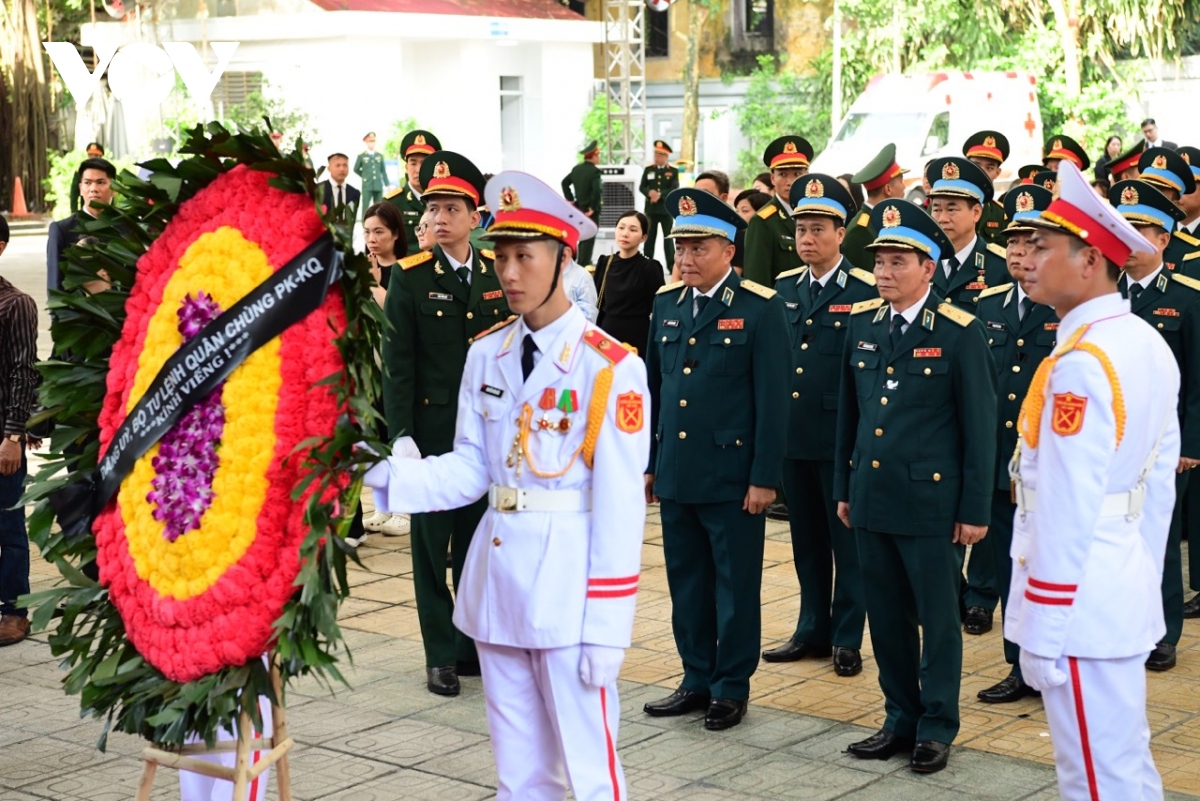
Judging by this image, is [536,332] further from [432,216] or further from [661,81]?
[661,81]

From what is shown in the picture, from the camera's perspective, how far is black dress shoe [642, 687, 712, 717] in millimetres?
6520

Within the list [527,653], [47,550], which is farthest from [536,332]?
[47,550]

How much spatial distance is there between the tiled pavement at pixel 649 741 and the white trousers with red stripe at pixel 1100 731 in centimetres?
133

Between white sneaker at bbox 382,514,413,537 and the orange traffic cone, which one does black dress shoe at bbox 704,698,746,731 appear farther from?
the orange traffic cone

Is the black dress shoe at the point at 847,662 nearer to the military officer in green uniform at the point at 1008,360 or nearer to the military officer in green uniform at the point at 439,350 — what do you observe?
the military officer in green uniform at the point at 1008,360

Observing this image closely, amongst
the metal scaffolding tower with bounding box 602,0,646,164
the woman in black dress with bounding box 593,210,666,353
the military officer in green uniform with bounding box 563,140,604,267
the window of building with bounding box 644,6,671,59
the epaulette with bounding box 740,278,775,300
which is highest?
the window of building with bounding box 644,6,671,59

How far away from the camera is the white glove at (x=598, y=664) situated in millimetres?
4418

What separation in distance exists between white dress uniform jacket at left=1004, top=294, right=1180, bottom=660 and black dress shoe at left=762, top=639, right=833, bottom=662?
2946mm

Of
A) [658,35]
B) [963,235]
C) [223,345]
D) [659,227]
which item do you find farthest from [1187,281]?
[658,35]

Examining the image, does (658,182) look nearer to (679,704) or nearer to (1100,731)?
(679,704)

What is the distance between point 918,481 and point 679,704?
4.56 ft

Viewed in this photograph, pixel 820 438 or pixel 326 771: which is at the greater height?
pixel 820 438

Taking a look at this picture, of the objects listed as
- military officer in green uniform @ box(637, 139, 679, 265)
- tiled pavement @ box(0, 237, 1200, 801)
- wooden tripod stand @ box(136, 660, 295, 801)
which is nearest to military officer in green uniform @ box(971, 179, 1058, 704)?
tiled pavement @ box(0, 237, 1200, 801)

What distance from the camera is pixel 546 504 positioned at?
456 cm
